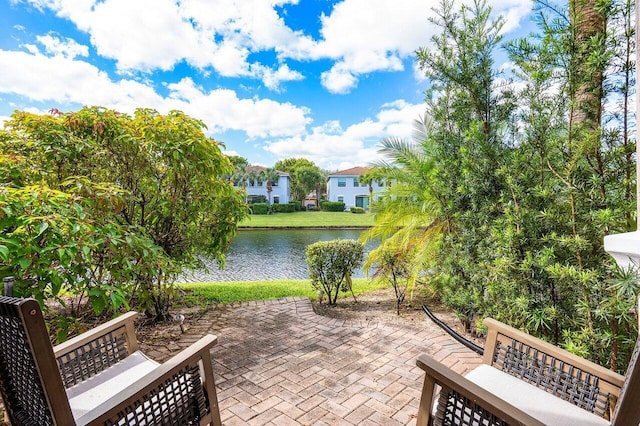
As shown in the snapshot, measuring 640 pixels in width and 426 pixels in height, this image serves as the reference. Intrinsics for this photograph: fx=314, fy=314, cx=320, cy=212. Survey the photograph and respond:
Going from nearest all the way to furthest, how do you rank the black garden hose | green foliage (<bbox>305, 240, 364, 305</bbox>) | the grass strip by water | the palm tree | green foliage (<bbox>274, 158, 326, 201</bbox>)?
the black garden hose < the palm tree < green foliage (<bbox>305, 240, 364, 305</bbox>) < the grass strip by water < green foliage (<bbox>274, 158, 326, 201</bbox>)

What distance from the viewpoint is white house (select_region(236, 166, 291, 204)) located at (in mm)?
35469

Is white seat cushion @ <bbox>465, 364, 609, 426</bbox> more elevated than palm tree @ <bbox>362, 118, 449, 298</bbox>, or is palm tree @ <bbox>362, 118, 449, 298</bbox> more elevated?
palm tree @ <bbox>362, 118, 449, 298</bbox>

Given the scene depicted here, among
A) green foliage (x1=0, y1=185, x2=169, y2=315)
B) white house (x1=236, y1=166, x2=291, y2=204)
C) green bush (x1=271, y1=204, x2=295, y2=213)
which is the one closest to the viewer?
green foliage (x1=0, y1=185, x2=169, y2=315)

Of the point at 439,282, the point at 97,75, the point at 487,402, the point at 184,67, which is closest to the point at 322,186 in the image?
the point at 184,67

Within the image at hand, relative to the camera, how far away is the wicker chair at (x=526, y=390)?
40.2 inches

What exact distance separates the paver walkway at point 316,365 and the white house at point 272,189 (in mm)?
32364

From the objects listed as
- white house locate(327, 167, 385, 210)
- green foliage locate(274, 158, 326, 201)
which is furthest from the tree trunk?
green foliage locate(274, 158, 326, 201)

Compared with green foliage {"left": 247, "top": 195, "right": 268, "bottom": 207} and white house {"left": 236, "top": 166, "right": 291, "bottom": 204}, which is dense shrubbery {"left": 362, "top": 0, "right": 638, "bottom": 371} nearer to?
green foliage {"left": 247, "top": 195, "right": 268, "bottom": 207}

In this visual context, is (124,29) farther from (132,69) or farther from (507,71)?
(507,71)

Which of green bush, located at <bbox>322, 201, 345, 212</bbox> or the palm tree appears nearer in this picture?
the palm tree

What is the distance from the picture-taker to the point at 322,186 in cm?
4250

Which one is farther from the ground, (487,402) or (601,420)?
(487,402)

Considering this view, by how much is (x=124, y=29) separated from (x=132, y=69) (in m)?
4.58

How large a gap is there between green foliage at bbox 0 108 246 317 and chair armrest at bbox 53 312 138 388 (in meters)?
0.29
